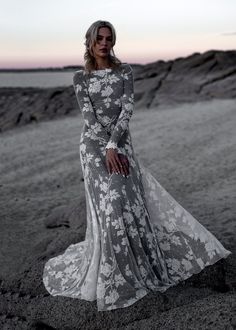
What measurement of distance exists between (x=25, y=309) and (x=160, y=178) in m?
4.92

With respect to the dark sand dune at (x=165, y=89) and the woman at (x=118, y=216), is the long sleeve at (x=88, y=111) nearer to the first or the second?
the woman at (x=118, y=216)

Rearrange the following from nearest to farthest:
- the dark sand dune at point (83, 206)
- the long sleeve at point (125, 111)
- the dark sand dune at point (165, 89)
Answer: the dark sand dune at point (83, 206), the long sleeve at point (125, 111), the dark sand dune at point (165, 89)

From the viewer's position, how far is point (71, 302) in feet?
12.2

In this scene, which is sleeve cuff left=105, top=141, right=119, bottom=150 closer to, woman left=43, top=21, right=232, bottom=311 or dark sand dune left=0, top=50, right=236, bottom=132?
woman left=43, top=21, right=232, bottom=311

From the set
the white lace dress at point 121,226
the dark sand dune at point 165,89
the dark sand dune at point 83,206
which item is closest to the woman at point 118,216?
the white lace dress at point 121,226

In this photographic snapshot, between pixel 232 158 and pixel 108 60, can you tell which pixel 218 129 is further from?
pixel 108 60

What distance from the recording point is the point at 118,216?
11.3ft

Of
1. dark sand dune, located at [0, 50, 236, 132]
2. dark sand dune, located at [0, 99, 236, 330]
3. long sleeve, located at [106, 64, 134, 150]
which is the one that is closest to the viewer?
dark sand dune, located at [0, 99, 236, 330]

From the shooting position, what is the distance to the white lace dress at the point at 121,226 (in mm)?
3461

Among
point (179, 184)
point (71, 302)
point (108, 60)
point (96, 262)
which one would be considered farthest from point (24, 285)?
point (179, 184)

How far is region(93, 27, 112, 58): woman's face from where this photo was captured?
3.50 meters

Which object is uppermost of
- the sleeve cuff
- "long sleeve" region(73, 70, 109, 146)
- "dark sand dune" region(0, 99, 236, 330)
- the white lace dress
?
"long sleeve" region(73, 70, 109, 146)

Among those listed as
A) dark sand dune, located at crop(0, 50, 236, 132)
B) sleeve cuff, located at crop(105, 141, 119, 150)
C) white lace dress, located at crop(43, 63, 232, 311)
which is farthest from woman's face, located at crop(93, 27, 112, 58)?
dark sand dune, located at crop(0, 50, 236, 132)

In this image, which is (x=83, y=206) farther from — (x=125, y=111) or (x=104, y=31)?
(x=104, y=31)
